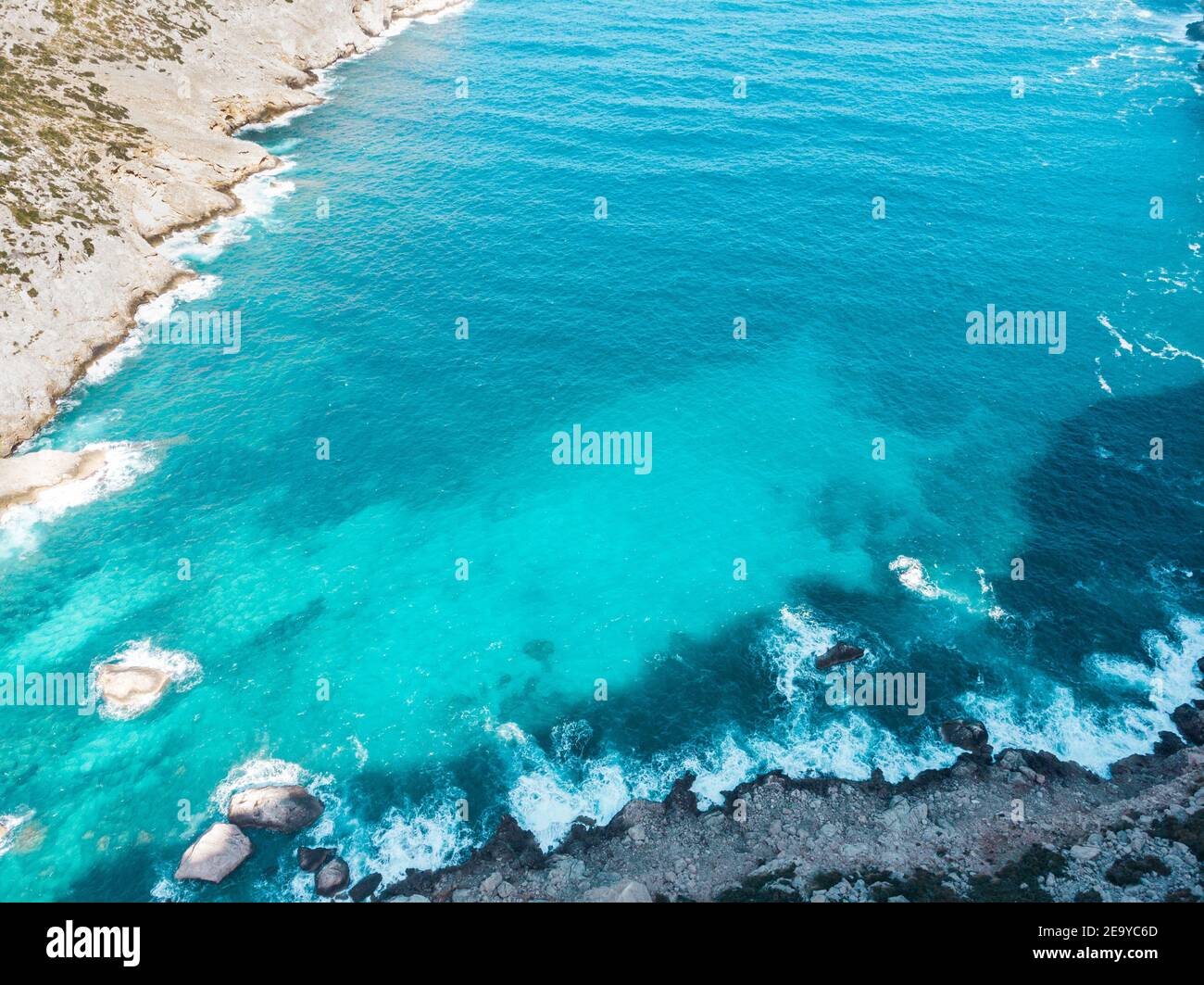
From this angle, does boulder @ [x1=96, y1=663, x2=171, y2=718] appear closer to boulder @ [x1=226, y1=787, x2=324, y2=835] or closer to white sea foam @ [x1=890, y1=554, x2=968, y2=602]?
boulder @ [x1=226, y1=787, x2=324, y2=835]

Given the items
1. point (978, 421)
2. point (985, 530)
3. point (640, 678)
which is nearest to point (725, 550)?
point (640, 678)

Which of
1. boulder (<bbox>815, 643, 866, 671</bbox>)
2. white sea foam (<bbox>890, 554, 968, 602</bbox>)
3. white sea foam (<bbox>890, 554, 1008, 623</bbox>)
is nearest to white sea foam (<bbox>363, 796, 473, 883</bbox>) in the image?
boulder (<bbox>815, 643, 866, 671</bbox>)

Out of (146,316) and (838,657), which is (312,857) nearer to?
(838,657)

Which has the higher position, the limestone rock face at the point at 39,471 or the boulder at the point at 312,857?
the limestone rock face at the point at 39,471

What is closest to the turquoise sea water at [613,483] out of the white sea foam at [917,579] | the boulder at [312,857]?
the white sea foam at [917,579]

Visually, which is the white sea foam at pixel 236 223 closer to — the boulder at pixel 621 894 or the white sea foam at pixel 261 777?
the white sea foam at pixel 261 777
